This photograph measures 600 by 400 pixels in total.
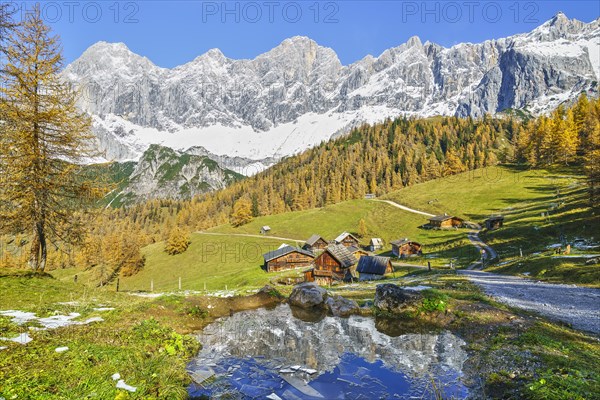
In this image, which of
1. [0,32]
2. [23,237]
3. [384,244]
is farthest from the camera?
[384,244]

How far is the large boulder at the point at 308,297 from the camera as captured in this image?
21.3 m

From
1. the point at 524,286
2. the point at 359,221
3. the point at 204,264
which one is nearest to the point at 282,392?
the point at 524,286

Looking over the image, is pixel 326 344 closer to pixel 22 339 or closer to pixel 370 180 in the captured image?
pixel 22 339

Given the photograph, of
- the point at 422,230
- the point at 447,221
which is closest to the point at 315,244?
the point at 422,230

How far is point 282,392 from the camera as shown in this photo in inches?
370

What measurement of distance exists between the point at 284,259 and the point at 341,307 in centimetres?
6184

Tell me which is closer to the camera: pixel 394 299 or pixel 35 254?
pixel 394 299

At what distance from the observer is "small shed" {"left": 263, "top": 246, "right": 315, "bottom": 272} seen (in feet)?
261

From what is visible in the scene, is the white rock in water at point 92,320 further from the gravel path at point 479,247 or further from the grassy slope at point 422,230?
the gravel path at point 479,247

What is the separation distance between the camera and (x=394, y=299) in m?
18.7

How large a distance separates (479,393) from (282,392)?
5.39 metres

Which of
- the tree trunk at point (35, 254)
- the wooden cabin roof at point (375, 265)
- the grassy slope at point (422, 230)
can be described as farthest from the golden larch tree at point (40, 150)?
the wooden cabin roof at point (375, 265)

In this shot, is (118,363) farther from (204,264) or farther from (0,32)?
(204,264)

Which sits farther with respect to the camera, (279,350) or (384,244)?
(384,244)
